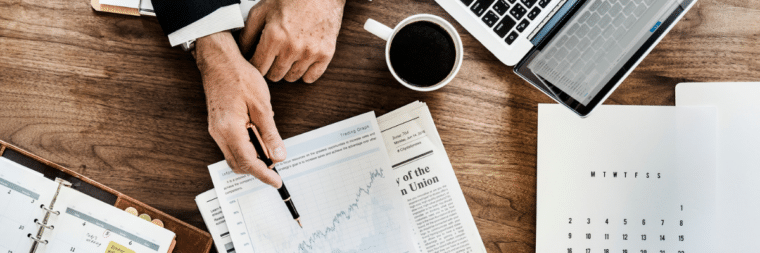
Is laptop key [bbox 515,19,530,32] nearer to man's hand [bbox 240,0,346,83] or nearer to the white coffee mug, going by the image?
the white coffee mug

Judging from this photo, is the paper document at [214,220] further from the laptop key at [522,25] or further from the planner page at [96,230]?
the laptop key at [522,25]

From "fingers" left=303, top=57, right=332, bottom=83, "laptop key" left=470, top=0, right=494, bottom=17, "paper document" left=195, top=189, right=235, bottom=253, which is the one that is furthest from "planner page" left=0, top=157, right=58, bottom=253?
"laptop key" left=470, top=0, right=494, bottom=17

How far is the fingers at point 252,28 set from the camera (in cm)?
81

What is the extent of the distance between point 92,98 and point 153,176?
183mm

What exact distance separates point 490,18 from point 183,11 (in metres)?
0.52

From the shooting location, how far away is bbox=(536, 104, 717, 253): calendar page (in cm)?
84

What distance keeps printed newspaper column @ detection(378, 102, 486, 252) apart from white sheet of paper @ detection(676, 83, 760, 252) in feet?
1.46

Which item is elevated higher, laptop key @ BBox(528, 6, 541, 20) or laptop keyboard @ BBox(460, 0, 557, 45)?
laptop key @ BBox(528, 6, 541, 20)

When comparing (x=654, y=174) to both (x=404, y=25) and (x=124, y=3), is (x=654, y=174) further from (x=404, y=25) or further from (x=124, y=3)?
(x=124, y=3)

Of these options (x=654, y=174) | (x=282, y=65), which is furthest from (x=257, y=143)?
(x=654, y=174)

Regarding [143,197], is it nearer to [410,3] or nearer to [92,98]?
[92,98]

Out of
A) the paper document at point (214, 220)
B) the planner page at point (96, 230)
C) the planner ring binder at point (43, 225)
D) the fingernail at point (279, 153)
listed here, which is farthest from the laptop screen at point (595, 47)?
the planner ring binder at point (43, 225)

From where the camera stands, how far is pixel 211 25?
79cm

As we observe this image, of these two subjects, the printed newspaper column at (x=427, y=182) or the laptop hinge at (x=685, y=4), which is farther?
the printed newspaper column at (x=427, y=182)
